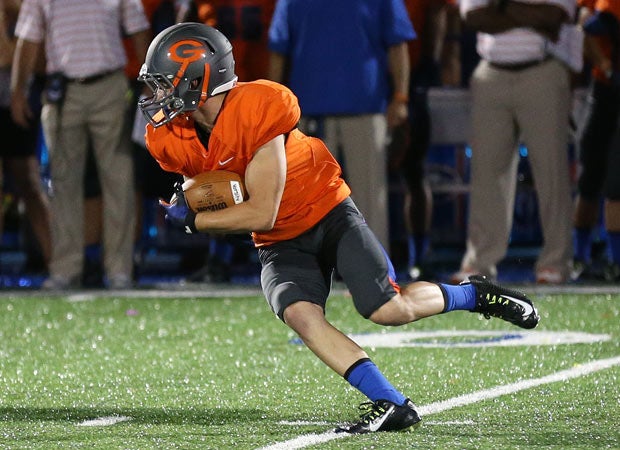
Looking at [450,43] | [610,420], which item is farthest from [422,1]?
[610,420]

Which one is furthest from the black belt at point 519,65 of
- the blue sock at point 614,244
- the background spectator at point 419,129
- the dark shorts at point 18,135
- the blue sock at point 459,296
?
the blue sock at point 459,296

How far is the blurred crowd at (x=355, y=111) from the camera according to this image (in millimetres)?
8773

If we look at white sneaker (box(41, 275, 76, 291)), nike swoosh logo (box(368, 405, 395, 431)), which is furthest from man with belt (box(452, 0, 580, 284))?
nike swoosh logo (box(368, 405, 395, 431))

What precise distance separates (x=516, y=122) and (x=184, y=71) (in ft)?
14.1

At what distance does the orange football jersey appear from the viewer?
5047 mm

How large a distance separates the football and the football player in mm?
29

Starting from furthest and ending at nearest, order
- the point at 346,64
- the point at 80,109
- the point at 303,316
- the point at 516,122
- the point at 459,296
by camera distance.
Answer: the point at 80,109 < the point at 516,122 < the point at 346,64 < the point at 459,296 < the point at 303,316

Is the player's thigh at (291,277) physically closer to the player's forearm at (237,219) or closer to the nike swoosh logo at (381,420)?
the player's forearm at (237,219)

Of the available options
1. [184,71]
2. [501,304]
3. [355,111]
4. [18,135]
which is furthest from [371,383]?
[18,135]

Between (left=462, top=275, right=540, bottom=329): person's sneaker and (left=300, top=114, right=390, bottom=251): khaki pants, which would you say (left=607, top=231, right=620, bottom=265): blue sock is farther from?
(left=462, top=275, right=540, bottom=329): person's sneaker

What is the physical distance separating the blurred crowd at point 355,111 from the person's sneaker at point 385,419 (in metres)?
4.14

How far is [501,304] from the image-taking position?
5.55 metres

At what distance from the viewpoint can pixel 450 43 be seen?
1030 cm

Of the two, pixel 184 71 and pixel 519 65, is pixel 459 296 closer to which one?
pixel 184 71
